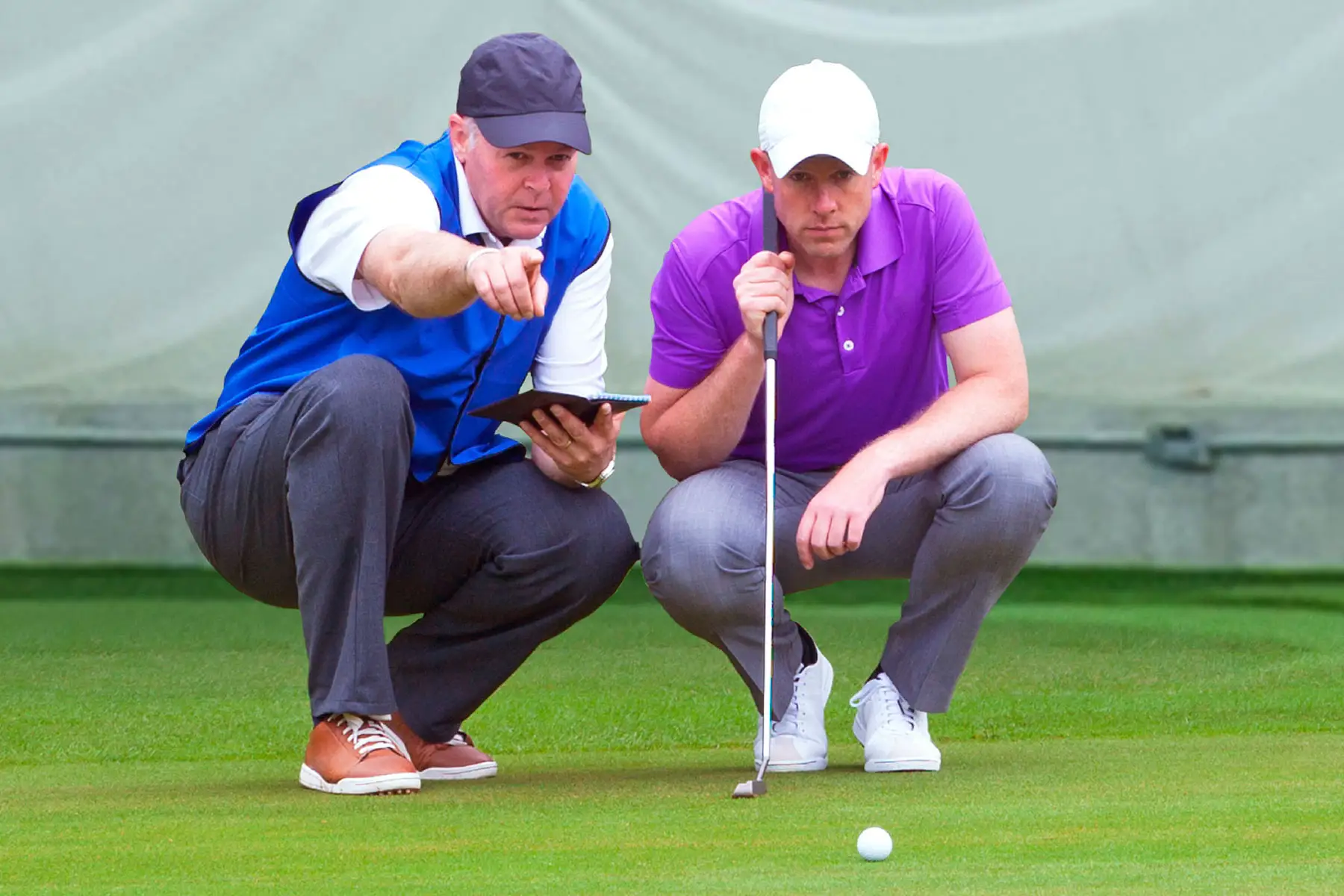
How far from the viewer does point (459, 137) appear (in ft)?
8.32

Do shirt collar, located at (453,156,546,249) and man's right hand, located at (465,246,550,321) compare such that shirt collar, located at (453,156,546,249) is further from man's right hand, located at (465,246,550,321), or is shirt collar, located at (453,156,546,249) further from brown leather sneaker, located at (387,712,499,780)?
brown leather sneaker, located at (387,712,499,780)

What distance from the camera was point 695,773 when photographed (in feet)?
8.43

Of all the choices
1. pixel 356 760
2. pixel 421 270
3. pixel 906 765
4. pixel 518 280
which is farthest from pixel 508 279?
pixel 906 765

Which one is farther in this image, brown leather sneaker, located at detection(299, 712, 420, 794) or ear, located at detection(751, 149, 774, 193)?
ear, located at detection(751, 149, 774, 193)

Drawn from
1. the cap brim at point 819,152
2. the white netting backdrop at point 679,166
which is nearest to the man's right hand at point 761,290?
the cap brim at point 819,152

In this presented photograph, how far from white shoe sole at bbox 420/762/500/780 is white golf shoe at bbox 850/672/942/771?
50 centimetres

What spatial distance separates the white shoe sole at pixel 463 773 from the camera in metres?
2.61

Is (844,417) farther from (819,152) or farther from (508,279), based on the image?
(508,279)

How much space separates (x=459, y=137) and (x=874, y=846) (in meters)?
1.14

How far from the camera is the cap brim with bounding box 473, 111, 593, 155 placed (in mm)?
2434

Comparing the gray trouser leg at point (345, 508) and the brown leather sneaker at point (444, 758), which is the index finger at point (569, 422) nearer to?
the gray trouser leg at point (345, 508)

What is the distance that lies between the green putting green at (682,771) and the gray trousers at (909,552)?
6.2 inches

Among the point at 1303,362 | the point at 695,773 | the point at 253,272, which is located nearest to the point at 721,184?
the point at 253,272

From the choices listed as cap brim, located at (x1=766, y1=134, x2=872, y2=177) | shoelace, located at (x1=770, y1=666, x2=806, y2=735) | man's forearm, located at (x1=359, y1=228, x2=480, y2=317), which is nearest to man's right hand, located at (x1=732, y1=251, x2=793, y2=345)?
cap brim, located at (x1=766, y1=134, x2=872, y2=177)
